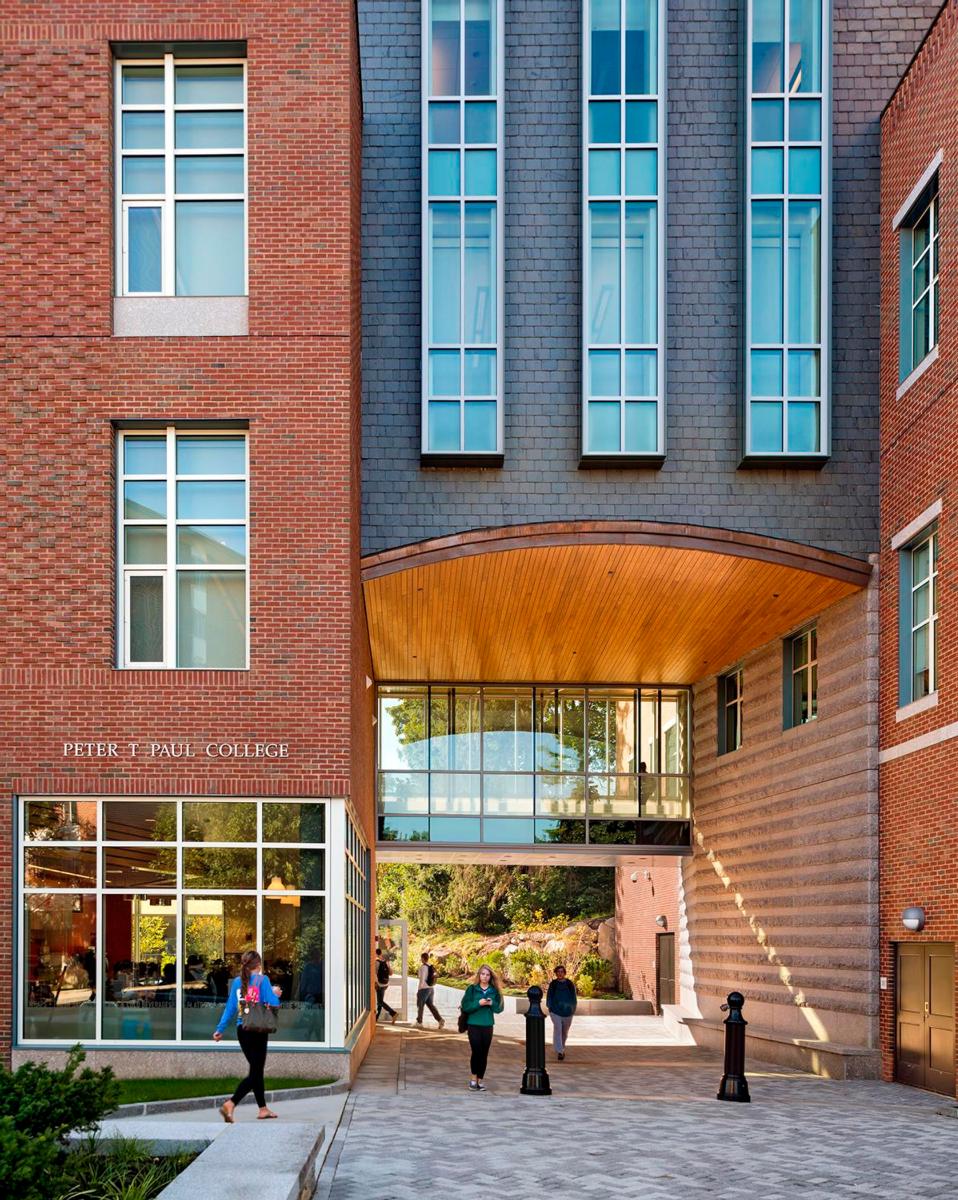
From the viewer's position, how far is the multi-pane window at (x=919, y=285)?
18219 mm

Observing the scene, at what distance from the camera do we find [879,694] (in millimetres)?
19750

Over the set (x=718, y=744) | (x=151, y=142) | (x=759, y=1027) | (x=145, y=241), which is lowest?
(x=759, y=1027)

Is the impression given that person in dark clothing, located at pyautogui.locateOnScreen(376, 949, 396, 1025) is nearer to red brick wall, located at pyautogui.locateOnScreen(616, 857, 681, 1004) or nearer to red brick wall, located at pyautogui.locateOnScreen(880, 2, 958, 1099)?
red brick wall, located at pyautogui.locateOnScreen(616, 857, 681, 1004)

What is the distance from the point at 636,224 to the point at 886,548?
551 centimetres

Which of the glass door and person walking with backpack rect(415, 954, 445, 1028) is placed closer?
person walking with backpack rect(415, 954, 445, 1028)

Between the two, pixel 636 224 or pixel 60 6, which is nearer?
pixel 60 6

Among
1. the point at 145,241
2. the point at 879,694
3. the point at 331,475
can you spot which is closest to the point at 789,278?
the point at 879,694

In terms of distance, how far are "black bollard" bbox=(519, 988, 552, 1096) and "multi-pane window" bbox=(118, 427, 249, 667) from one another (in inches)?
213

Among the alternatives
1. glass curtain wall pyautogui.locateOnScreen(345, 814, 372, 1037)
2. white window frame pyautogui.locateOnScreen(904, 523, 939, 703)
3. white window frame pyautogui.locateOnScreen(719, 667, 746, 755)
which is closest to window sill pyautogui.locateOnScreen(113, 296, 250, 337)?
glass curtain wall pyautogui.locateOnScreen(345, 814, 372, 1037)

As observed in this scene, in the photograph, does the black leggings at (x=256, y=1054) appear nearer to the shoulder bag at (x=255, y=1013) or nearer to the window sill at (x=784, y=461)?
the shoulder bag at (x=255, y=1013)

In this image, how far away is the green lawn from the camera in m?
14.6

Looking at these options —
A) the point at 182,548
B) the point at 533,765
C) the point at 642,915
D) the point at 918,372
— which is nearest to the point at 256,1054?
the point at 182,548

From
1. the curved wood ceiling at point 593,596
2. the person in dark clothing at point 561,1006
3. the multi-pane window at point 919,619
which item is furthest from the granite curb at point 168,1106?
the multi-pane window at point 919,619

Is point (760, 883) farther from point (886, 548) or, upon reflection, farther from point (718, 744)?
point (886, 548)
